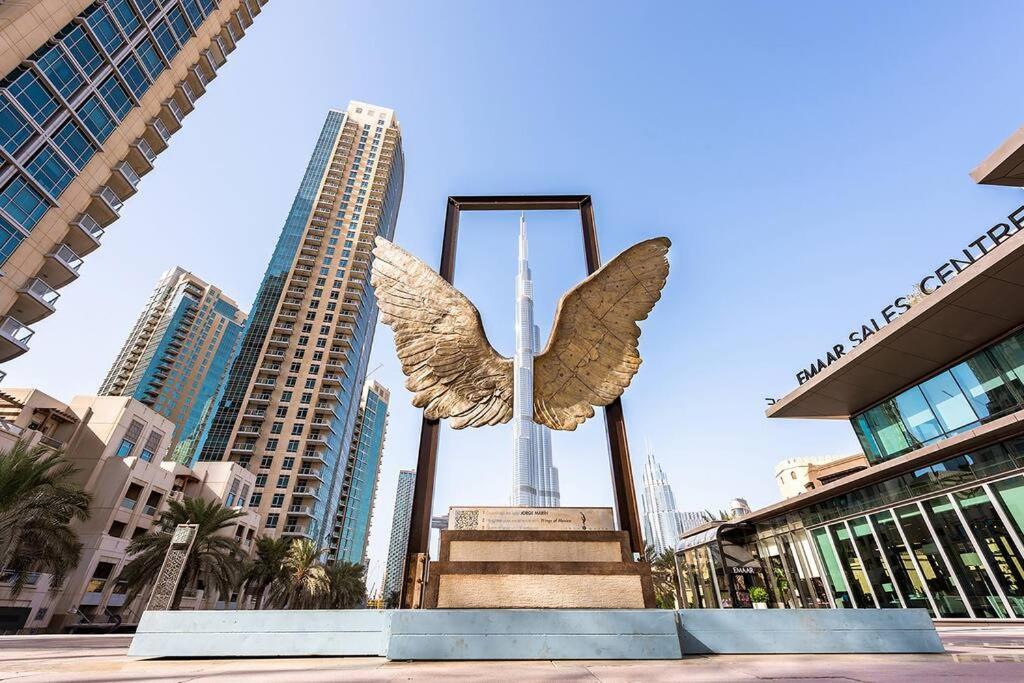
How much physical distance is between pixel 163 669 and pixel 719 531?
96.6ft

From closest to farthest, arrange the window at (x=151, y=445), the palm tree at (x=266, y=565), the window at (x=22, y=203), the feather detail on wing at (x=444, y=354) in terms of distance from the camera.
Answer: the feather detail on wing at (x=444, y=354)
the window at (x=22, y=203)
the palm tree at (x=266, y=565)
the window at (x=151, y=445)

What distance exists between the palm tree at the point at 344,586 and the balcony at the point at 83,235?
31.0 m

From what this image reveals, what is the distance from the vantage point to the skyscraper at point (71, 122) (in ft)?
77.5

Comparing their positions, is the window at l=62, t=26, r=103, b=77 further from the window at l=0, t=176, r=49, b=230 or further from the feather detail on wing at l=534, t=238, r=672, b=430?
the feather detail on wing at l=534, t=238, r=672, b=430

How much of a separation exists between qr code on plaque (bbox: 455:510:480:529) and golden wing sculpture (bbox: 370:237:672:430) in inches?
61.4

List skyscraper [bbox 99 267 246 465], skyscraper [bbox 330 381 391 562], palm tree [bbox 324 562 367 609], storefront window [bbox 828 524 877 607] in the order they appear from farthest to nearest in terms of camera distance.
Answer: skyscraper [bbox 99 267 246 465]
skyscraper [bbox 330 381 391 562]
palm tree [bbox 324 562 367 609]
storefront window [bbox 828 524 877 607]

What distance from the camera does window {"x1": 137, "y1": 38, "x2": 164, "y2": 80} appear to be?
103ft

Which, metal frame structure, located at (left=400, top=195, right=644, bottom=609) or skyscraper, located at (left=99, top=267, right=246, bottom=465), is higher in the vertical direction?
skyscraper, located at (left=99, top=267, right=246, bottom=465)

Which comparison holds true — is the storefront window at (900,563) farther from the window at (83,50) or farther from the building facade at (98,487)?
the window at (83,50)

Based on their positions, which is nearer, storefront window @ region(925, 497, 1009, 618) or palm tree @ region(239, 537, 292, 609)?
storefront window @ region(925, 497, 1009, 618)

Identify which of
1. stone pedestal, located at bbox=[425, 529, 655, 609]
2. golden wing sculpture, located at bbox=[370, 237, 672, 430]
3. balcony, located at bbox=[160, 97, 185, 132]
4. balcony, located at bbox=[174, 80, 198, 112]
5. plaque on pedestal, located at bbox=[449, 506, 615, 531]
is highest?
balcony, located at bbox=[174, 80, 198, 112]

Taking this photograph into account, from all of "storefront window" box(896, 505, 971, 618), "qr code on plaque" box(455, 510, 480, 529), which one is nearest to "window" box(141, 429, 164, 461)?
"qr code on plaque" box(455, 510, 480, 529)

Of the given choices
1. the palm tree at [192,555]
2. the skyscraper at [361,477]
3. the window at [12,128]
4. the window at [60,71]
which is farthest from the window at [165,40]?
the skyscraper at [361,477]

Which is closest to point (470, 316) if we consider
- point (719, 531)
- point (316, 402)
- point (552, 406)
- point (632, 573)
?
point (552, 406)
